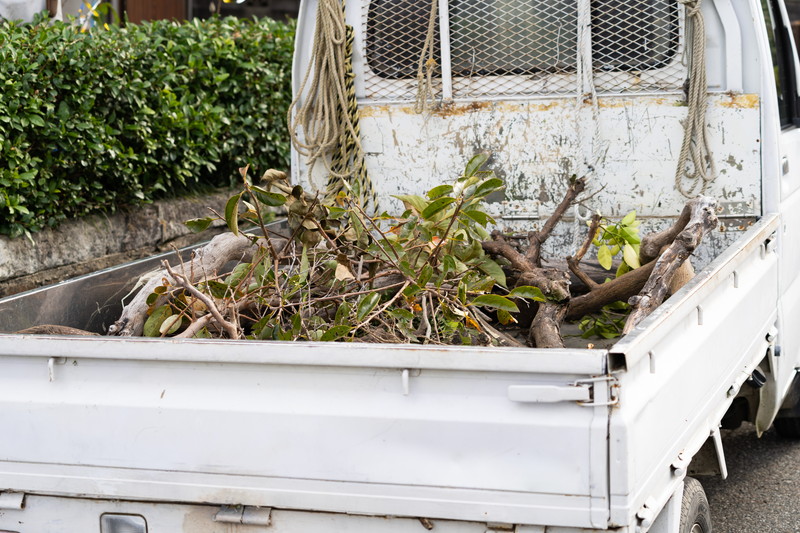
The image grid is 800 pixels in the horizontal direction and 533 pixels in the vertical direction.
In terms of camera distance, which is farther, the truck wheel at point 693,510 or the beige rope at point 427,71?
the beige rope at point 427,71

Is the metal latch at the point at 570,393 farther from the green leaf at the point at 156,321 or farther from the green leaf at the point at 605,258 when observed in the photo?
the green leaf at the point at 605,258

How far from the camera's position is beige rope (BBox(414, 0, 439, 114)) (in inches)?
150

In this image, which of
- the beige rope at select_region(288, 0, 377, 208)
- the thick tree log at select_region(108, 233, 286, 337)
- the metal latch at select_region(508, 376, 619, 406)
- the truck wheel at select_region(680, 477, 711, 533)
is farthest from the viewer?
the beige rope at select_region(288, 0, 377, 208)

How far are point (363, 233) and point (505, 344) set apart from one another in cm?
59

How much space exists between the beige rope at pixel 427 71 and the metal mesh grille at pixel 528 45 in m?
0.06

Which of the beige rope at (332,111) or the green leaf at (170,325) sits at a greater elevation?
the beige rope at (332,111)

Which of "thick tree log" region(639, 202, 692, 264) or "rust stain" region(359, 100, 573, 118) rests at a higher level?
"rust stain" region(359, 100, 573, 118)

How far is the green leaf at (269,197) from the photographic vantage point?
2.87 m

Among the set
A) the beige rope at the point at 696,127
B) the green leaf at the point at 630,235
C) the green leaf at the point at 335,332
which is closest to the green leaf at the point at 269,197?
the green leaf at the point at 335,332

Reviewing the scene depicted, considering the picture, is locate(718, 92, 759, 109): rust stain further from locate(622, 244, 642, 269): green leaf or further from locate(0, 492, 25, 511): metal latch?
locate(0, 492, 25, 511): metal latch

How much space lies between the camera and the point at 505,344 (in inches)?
111

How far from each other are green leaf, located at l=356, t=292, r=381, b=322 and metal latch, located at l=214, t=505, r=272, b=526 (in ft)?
2.06

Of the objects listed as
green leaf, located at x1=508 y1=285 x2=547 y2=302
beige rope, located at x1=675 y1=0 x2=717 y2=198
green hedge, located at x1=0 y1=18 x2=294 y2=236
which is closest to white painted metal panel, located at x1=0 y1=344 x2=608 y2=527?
green leaf, located at x1=508 y1=285 x2=547 y2=302

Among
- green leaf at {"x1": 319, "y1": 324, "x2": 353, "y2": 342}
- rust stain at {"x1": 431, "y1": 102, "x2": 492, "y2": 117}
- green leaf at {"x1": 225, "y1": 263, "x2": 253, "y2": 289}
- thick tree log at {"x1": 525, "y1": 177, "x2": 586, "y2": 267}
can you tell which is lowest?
green leaf at {"x1": 319, "y1": 324, "x2": 353, "y2": 342}
